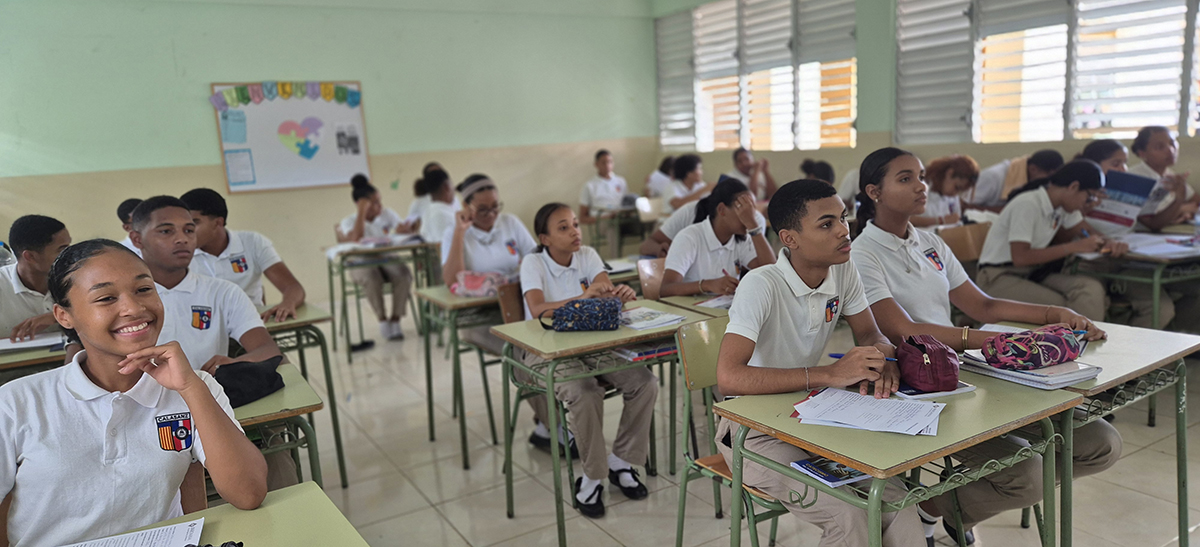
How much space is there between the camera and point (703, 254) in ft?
10.8

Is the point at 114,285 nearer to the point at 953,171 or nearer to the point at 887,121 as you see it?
the point at 953,171

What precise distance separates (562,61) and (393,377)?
4.70 meters

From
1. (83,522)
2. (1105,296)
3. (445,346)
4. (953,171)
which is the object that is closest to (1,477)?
(83,522)

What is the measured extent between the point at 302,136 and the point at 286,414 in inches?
217

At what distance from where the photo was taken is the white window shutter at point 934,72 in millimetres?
5707

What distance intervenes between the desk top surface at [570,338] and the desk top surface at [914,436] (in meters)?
0.73

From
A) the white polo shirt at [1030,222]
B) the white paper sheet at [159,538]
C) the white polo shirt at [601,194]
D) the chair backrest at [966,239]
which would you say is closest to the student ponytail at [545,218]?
the white paper sheet at [159,538]

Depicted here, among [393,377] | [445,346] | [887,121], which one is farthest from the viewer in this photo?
[887,121]

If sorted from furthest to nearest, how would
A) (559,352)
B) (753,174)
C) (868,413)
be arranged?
(753,174) → (559,352) → (868,413)

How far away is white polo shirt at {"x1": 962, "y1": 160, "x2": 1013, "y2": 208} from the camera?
5254mm

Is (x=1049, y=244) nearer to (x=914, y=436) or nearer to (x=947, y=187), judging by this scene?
(x=947, y=187)

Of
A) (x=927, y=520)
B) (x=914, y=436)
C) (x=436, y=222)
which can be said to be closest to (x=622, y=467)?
(x=927, y=520)

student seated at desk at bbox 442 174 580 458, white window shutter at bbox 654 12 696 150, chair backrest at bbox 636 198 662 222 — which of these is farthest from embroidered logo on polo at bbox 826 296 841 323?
white window shutter at bbox 654 12 696 150

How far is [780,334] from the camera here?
6.63 ft
